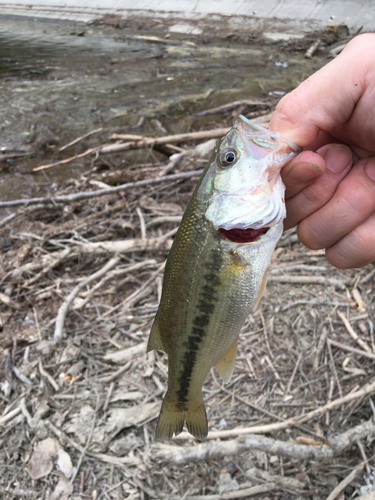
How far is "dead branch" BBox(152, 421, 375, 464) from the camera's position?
2.68 meters

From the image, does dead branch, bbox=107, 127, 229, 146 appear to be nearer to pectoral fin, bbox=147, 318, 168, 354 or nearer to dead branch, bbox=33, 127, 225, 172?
dead branch, bbox=33, 127, 225, 172

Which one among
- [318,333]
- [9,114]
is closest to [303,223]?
[318,333]

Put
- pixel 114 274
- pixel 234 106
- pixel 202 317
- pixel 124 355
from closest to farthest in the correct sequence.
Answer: pixel 202 317 → pixel 124 355 → pixel 114 274 → pixel 234 106

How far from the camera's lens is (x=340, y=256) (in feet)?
7.95

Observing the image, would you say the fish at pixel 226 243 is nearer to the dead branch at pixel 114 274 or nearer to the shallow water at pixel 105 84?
the dead branch at pixel 114 274

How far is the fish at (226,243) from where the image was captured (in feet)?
6.10

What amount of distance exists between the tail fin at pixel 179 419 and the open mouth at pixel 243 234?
3.52ft

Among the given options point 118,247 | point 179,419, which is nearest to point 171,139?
point 118,247

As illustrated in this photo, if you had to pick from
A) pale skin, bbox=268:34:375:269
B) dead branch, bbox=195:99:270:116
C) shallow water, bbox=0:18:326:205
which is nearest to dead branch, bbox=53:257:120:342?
pale skin, bbox=268:34:375:269

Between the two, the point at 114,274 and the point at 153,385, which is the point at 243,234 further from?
the point at 114,274

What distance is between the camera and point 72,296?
4137 millimetres

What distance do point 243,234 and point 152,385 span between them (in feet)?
6.79

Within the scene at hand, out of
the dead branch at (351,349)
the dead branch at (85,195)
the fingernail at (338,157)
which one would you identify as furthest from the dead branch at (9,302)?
the fingernail at (338,157)

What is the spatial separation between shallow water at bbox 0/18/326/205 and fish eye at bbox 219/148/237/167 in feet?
20.8
